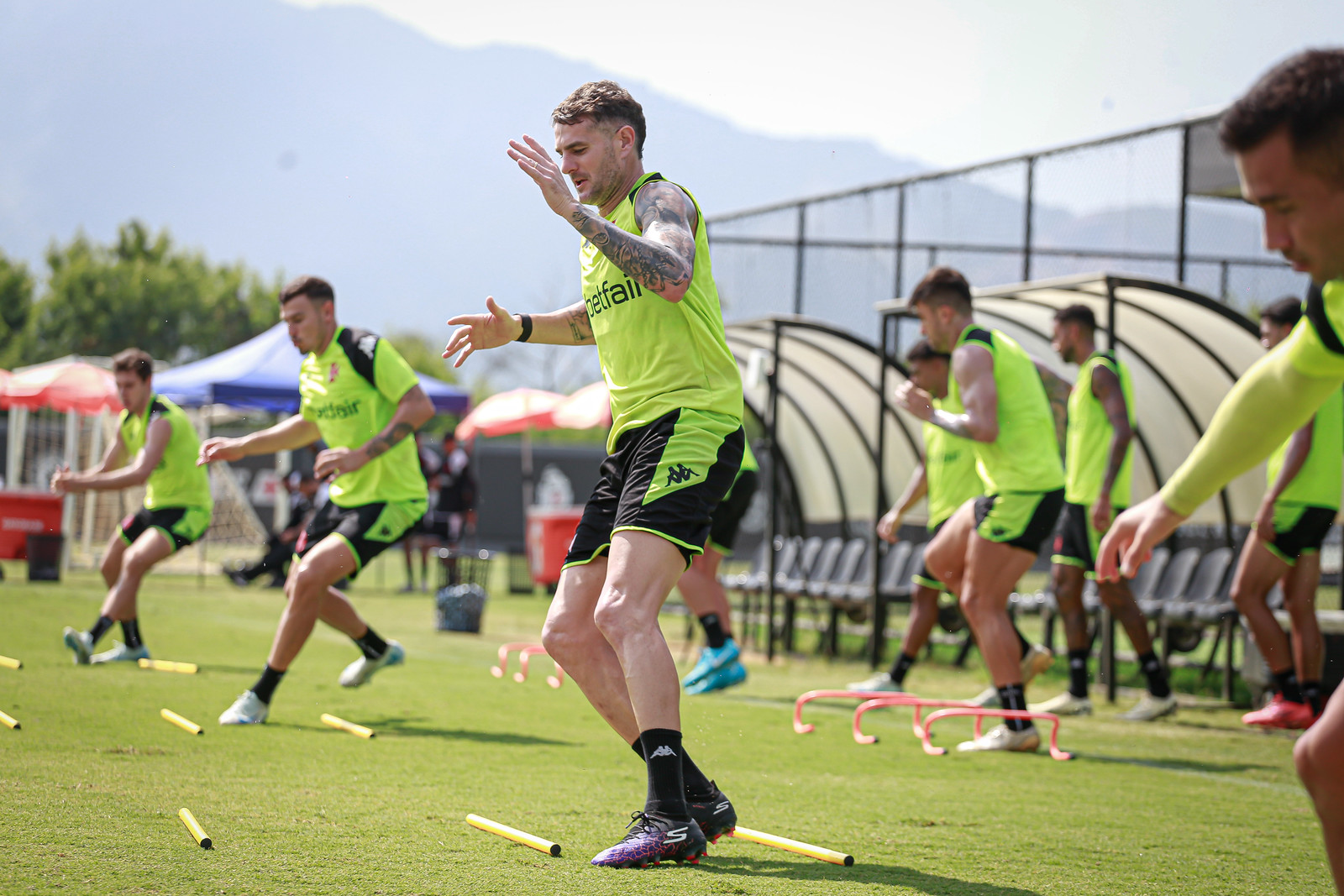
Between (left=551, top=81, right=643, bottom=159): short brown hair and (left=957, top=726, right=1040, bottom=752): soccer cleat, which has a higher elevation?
(left=551, top=81, right=643, bottom=159): short brown hair

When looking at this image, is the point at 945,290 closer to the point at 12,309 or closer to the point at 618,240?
the point at 618,240

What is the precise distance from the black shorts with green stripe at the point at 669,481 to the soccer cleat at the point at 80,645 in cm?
583

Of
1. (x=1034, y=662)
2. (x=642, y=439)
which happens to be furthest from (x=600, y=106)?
(x=1034, y=662)

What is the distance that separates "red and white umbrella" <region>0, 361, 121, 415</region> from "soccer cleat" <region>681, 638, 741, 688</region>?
13.3 m


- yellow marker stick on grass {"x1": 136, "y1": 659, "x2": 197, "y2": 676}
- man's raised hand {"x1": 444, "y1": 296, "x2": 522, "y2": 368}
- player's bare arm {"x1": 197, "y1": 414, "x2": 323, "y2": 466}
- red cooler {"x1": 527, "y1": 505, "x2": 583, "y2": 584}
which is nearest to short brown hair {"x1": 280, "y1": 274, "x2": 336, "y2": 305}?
player's bare arm {"x1": 197, "y1": 414, "x2": 323, "y2": 466}

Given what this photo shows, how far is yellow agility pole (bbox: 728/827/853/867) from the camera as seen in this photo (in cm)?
372

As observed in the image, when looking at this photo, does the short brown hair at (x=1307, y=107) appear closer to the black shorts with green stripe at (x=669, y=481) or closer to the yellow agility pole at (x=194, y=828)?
the black shorts with green stripe at (x=669, y=481)

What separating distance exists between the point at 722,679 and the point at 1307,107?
7.03 m

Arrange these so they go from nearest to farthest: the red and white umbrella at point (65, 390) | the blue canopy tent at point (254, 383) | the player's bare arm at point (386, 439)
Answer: the player's bare arm at point (386, 439) < the blue canopy tent at point (254, 383) < the red and white umbrella at point (65, 390)

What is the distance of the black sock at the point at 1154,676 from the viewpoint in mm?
8109

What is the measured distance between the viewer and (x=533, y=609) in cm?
1695

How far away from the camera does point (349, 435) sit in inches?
269

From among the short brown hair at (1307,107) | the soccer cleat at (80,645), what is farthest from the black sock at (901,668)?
the short brown hair at (1307,107)

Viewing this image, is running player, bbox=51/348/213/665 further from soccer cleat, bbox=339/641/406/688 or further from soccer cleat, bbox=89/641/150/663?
soccer cleat, bbox=339/641/406/688
